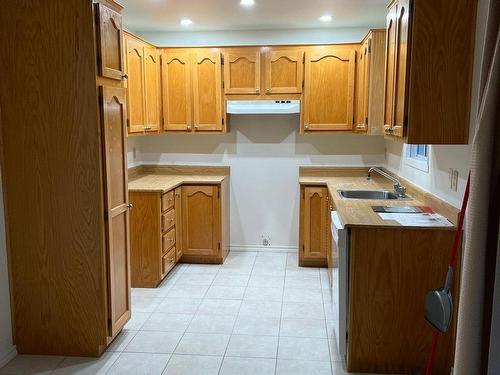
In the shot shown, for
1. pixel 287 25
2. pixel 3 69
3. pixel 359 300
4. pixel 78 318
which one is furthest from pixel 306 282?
pixel 3 69

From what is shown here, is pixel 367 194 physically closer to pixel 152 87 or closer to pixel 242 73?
pixel 242 73

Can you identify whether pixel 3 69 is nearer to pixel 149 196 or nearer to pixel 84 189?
pixel 84 189

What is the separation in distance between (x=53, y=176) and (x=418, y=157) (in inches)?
107

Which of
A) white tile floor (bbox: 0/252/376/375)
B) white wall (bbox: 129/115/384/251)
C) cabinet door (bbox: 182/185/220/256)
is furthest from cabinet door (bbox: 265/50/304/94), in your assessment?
white tile floor (bbox: 0/252/376/375)

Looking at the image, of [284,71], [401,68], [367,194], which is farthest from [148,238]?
[401,68]

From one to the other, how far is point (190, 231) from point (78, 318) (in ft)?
6.51

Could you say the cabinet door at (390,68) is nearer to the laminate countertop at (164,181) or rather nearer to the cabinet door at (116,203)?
the cabinet door at (116,203)

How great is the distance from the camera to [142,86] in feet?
14.0

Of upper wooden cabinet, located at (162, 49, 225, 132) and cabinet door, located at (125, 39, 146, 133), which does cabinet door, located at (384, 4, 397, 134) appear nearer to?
upper wooden cabinet, located at (162, 49, 225, 132)

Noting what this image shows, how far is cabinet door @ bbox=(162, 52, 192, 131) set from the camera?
4672 mm

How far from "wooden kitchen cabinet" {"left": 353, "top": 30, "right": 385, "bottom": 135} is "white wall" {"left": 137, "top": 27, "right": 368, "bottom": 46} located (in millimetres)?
432

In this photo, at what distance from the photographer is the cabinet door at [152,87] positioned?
4406mm

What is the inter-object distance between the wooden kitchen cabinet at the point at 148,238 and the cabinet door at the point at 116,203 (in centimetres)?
86

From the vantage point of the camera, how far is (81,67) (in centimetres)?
256
